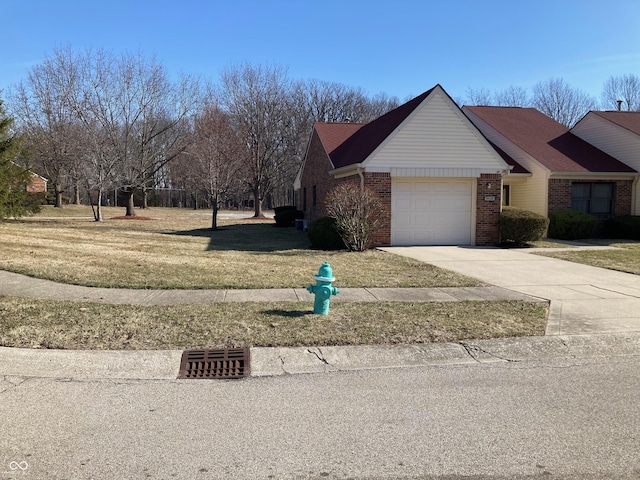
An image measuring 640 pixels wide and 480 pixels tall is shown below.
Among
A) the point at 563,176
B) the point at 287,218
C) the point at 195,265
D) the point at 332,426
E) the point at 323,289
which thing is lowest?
the point at 332,426

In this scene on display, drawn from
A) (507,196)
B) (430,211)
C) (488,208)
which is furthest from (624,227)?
(430,211)

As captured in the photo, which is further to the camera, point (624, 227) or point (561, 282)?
point (624, 227)

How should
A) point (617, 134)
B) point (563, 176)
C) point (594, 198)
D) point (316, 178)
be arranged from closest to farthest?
point (563, 176)
point (594, 198)
point (617, 134)
point (316, 178)

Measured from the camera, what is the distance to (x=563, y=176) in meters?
20.0

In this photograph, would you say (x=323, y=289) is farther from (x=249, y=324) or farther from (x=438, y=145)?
(x=438, y=145)

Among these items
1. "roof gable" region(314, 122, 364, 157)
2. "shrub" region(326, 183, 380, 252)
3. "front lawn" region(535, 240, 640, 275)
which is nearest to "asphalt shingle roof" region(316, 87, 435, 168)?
"roof gable" region(314, 122, 364, 157)

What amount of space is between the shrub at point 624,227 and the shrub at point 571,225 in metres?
1.24

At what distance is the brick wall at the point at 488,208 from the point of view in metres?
16.7

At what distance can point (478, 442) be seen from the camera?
359 centimetres

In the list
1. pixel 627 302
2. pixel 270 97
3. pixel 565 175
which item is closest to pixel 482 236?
pixel 565 175

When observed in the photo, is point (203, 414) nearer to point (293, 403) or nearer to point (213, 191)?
point (293, 403)

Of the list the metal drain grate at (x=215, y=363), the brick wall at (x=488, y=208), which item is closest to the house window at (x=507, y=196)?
the brick wall at (x=488, y=208)

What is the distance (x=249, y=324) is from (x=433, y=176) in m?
11.4

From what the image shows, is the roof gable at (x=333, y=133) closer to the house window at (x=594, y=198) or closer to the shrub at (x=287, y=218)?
the shrub at (x=287, y=218)
